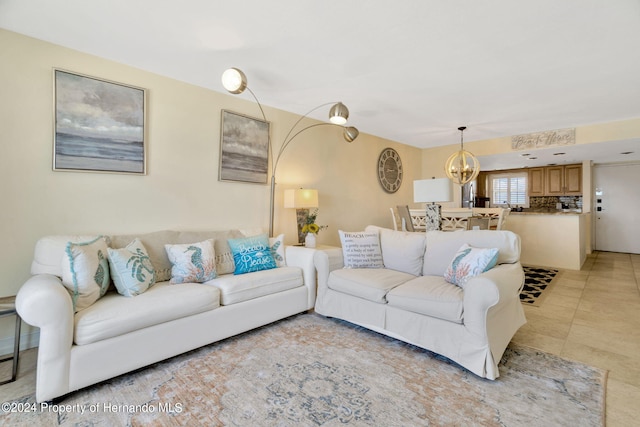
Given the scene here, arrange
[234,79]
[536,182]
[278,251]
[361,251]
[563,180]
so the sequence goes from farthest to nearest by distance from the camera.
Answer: [536,182], [563,180], [278,251], [361,251], [234,79]

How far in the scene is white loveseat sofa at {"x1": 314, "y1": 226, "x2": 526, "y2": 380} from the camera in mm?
1886

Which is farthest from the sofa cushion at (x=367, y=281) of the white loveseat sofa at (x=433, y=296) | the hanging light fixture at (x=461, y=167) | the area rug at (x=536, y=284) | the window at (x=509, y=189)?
the window at (x=509, y=189)

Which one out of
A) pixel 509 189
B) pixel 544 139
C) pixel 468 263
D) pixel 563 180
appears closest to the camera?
pixel 468 263

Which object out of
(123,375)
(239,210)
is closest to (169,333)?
(123,375)

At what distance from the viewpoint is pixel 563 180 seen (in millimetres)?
6906

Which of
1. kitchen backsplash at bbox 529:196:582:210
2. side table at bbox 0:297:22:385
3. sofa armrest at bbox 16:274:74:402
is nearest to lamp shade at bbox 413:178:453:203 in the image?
sofa armrest at bbox 16:274:74:402

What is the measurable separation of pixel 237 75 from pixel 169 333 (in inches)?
81.4

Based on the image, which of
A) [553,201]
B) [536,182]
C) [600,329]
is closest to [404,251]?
[600,329]

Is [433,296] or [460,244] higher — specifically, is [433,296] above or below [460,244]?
below

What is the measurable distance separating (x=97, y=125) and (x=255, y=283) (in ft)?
6.20

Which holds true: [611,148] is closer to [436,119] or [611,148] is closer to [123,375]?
[436,119]

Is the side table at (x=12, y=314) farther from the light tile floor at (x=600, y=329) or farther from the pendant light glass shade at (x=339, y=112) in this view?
the light tile floor at (x=600, y=329)

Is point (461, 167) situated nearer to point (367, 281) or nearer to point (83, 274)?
point (367, 281)

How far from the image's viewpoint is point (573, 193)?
6.76 meters
